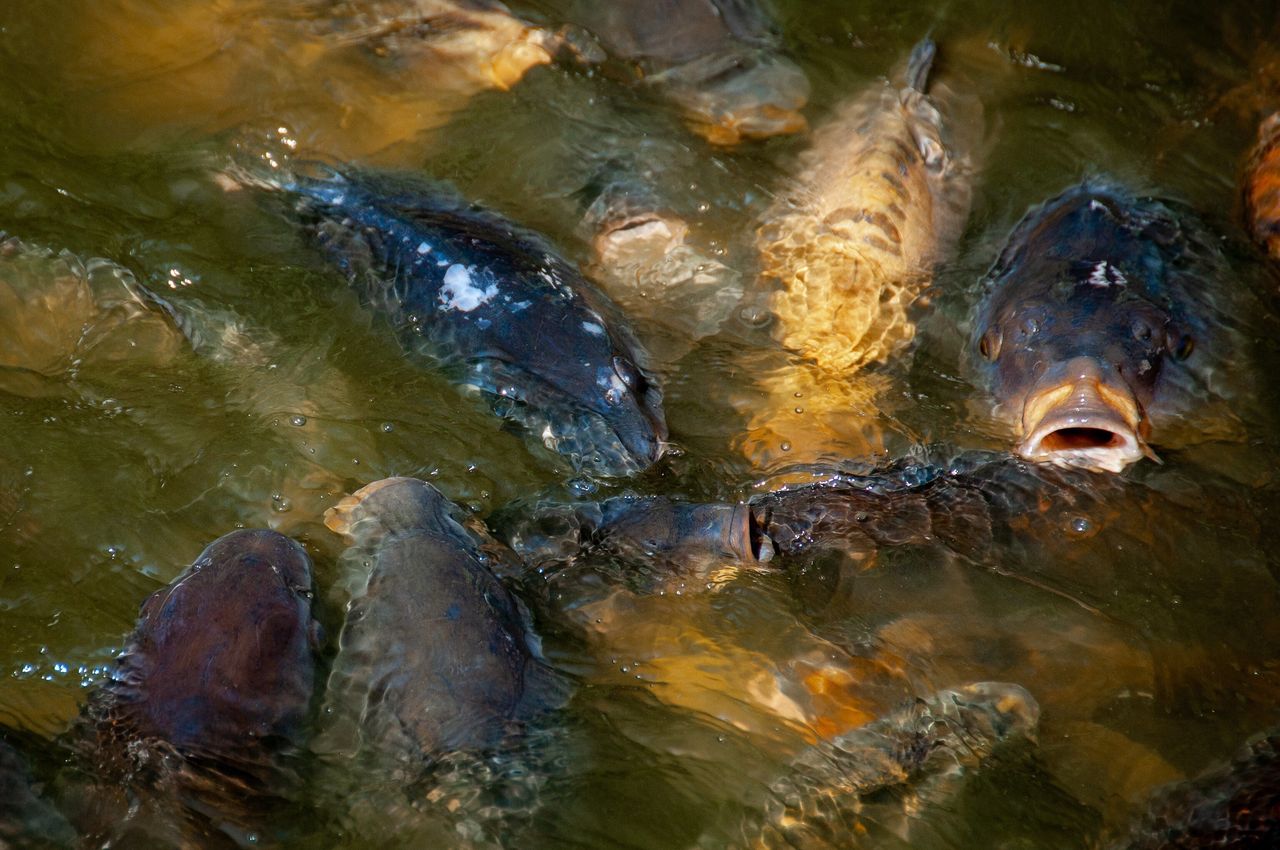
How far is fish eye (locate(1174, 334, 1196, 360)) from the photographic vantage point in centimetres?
468

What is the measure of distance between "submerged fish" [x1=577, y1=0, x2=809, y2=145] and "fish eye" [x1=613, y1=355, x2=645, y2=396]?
70.1 inches

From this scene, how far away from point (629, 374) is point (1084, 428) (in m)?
1.73

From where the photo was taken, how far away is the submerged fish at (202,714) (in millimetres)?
3131

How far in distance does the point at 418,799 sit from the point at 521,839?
32cm

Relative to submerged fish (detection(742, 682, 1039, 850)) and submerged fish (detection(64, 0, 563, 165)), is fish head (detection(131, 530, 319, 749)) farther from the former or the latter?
submerged fish (detection(64, 0, 563, 165))

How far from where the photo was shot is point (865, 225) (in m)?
5.15

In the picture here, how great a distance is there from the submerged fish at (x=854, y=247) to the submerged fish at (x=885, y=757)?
1.08 m

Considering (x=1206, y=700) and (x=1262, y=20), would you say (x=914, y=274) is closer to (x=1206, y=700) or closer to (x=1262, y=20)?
(x=1206, y=700)

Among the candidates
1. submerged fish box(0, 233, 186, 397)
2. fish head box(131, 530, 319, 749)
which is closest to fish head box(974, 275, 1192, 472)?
fish head box(131, 530, 319, 749)

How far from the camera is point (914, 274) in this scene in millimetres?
5094

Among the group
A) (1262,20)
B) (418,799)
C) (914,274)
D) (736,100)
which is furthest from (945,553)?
(1262,20)

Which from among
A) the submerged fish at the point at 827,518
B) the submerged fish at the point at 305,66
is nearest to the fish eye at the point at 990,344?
the submerged fish at the point at 827,518

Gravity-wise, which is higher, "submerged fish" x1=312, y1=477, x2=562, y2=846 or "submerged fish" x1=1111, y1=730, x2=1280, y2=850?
"submerged fish" x1=1111, y1=730, x2=1280, y2=850

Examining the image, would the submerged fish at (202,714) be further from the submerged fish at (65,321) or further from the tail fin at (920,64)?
the tail fin at (920,64)
